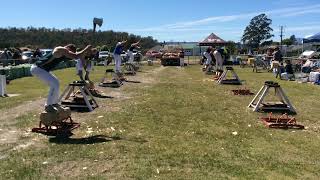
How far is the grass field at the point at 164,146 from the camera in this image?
27.1ft

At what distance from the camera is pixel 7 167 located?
852 centimetres

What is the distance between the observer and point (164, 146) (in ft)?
33.0

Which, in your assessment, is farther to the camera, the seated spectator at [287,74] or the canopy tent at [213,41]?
the canopy tent at [213,41]

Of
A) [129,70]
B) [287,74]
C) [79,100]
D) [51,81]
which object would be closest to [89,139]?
[51,81]

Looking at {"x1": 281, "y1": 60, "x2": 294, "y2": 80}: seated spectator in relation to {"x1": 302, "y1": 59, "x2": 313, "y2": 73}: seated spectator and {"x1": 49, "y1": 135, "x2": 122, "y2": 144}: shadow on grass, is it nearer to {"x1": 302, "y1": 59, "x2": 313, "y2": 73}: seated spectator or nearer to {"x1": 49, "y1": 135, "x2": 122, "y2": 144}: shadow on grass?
{"x1": 302, "y1": 59, "x2": 313, "y2": 73}: seated spectator

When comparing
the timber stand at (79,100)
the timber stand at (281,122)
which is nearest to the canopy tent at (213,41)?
the timber stand at (79,100)

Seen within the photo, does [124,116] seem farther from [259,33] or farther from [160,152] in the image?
[259,33]

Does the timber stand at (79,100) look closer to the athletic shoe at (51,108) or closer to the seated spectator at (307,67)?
the athletic shoe at (51,108)

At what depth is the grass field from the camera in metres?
8.26

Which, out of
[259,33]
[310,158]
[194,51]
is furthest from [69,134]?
[259,33]

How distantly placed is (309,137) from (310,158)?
2.17 meters

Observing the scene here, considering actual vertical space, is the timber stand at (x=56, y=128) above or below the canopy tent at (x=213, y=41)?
below

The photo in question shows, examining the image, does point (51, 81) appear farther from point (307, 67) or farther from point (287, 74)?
point (307, 67)

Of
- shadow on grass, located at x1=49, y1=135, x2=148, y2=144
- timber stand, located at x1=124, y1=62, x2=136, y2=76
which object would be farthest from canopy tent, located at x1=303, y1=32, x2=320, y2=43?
shadow on grass, located at x1=49, y1=135, x2=148, y2=144
